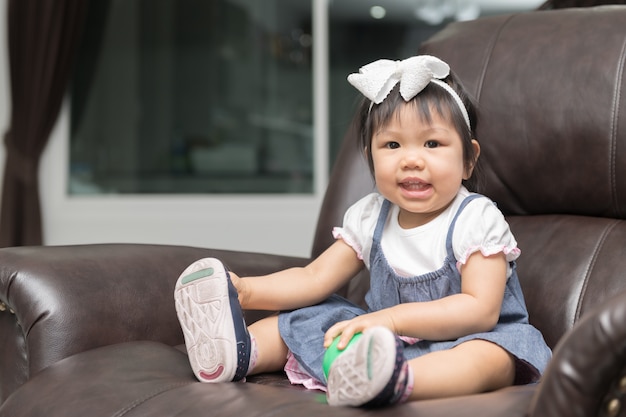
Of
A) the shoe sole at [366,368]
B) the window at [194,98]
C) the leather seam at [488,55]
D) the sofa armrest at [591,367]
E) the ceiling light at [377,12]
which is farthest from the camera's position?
the window at [194,98]

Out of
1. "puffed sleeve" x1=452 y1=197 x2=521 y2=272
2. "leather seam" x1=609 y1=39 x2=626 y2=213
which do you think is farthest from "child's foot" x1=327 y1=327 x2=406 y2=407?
"leather seam" x1=609 y1=39 x2=626 y2=213

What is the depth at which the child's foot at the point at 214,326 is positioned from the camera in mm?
1180

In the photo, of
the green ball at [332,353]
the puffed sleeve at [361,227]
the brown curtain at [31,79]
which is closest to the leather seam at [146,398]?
the green ball at [332,353]

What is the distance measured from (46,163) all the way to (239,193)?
0.89 metres

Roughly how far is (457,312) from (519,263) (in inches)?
13.6

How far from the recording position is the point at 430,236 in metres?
1.36

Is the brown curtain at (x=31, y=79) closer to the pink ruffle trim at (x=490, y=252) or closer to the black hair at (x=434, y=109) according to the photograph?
the black hair at (x=434, y=109)

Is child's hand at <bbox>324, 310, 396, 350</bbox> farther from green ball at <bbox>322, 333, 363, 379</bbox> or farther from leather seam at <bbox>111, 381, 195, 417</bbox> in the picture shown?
leather seam at <bbox>111, 381, 195, 417</bbox>

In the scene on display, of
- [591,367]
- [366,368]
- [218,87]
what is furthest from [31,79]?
[591,367]

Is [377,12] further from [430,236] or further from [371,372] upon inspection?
[371,372]

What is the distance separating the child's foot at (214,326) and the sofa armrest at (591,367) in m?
0.50

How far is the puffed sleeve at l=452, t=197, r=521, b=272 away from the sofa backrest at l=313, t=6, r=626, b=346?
18cm

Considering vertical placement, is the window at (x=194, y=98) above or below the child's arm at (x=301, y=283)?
above

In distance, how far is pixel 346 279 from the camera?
1478mm
